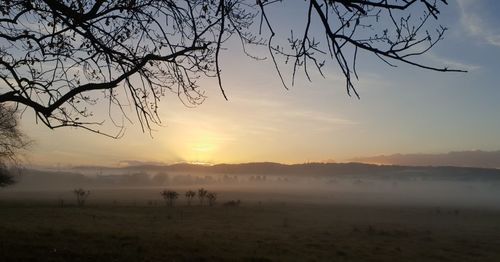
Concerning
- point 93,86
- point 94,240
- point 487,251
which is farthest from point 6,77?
point 487,251

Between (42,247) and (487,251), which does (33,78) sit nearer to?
(42,247)

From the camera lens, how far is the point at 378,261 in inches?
1059

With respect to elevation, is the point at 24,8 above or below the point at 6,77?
above

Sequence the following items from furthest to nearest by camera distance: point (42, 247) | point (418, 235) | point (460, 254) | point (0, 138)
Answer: point (418, 235)
point (0, 138)
point (460, 254)
point (42, 247)

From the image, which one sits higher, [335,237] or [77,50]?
[77,50]

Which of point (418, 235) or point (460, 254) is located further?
point (418, 235)

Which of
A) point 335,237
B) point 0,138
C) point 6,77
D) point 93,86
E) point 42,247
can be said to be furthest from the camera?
point 0,138

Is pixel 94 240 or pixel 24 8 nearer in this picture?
pixel 24 8

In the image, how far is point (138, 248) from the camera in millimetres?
18797

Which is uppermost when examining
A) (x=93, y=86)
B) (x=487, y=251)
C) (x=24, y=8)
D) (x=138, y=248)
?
(x=24, y=8)

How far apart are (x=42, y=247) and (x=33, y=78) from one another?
1061 cm

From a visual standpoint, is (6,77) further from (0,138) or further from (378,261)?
(0,138)

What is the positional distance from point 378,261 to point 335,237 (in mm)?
13491

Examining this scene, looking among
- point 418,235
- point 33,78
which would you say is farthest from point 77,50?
point 418,235
